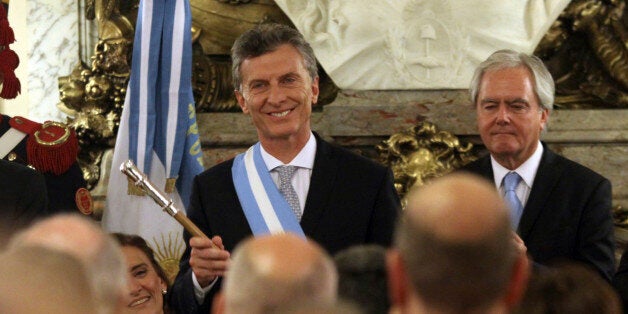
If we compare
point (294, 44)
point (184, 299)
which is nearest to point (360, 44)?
point (294, 44)

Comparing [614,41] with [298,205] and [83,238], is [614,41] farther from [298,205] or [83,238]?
[83,238]

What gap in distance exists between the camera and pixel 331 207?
3.50 meters

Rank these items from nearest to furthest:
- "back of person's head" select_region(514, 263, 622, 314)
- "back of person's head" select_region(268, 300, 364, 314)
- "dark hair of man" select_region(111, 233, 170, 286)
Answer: "back of person's head" select_region(268, 300, 364, 314) → "back of person's head" select_region(514, 263, 622, 314) → "dark hair of man" select_region(111, 233, 170, 286)

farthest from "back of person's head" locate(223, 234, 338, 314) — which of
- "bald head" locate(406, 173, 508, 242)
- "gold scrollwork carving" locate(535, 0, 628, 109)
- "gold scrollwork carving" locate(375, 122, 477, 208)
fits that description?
"gold scrollwork carving" locate(535, 0, 628, 109)

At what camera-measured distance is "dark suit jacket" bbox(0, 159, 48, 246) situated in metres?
3.39

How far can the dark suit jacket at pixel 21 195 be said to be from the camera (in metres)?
3.39

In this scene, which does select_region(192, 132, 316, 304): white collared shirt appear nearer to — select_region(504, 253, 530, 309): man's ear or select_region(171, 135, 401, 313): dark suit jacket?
select_region(171, 135, 401, 313): dark suit jacket

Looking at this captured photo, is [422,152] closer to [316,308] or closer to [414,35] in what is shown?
[414,35]

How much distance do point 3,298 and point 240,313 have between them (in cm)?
30

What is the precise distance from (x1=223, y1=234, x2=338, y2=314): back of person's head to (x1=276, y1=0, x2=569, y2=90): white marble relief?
13.1 feet

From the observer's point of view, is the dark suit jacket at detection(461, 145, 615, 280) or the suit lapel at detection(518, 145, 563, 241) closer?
the dark suit jacket at detection(461, 145, 615, 280)

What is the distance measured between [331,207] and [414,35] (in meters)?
2.44

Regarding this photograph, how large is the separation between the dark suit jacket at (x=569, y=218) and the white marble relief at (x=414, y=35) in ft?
6.56

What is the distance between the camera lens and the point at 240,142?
5.96m
